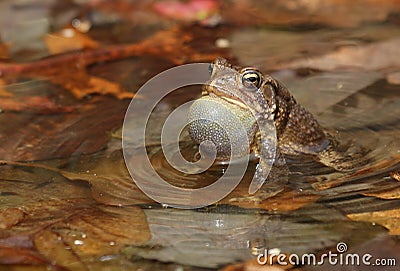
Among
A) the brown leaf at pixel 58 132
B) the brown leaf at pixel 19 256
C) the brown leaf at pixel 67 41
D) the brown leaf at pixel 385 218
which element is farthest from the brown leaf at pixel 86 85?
the brown leaf at pixel 385 218

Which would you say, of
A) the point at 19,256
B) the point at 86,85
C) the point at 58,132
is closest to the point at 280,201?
the point at 19,256

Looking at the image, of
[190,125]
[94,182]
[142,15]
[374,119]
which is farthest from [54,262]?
[142,15]

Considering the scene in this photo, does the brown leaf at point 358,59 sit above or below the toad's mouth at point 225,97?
above

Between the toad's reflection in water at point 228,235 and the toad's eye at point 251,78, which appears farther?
the toad's eye at point 251,78

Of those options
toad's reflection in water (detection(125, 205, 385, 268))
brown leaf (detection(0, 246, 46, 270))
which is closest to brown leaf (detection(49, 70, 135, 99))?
toad's reflection in water (detection(125, 205, 385, 268))

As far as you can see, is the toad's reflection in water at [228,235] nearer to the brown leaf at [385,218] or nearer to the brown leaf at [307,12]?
the brown leaf at [385,218]

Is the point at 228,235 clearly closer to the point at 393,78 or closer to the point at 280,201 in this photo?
the point at 280,201
